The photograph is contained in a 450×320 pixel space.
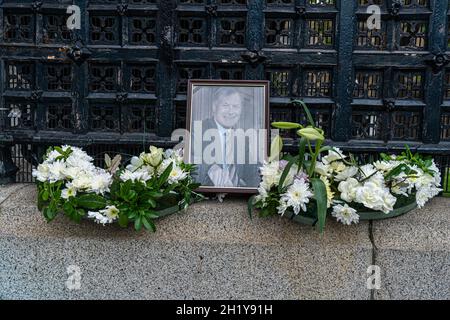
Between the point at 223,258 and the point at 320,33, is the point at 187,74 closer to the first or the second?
the point at 320,33

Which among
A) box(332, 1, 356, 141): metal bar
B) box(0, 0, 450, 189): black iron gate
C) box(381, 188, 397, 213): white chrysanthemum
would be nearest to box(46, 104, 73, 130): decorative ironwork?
box(0, 0, 450, 189): black iron gate

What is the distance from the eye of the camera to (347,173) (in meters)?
3.04

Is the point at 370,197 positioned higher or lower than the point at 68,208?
higher

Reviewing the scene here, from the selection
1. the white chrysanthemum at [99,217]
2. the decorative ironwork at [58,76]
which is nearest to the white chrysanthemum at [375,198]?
the white chrysanthemum at [99,217]

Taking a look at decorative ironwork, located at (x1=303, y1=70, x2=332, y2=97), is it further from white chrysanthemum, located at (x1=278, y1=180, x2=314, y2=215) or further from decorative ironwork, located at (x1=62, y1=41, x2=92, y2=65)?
decorative ironwork, located at (x1=62, y1=41, x2=92, y2=65)

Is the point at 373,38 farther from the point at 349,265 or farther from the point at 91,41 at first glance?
the point at 91,41

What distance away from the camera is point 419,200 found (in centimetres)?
308

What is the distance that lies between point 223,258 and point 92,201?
82 centimetres

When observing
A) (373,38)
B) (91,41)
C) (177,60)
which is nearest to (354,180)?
(373,38)

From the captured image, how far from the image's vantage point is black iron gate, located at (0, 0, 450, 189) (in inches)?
138

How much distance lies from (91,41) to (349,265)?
2236mm

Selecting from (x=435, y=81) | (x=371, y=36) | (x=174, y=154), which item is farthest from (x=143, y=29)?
(x=435, y=81)

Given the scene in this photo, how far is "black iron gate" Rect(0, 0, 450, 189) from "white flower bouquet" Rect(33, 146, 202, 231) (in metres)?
0.44

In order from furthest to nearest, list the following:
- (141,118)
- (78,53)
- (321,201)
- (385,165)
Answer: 1. (141,118)
2. (78,53)
3. (385,165)
4. (321,201)
